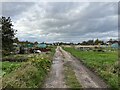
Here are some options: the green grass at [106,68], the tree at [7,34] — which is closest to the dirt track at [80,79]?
the green grass at [106,68]

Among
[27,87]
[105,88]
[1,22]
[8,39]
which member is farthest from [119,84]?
[1,22]

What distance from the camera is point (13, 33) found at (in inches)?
1804

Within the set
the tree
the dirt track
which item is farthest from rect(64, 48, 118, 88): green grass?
the tree

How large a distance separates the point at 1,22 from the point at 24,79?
36.5 metres

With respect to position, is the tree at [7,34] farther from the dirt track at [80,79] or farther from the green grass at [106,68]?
the dirt track at [80,79]

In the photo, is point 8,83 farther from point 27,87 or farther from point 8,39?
point 8,39

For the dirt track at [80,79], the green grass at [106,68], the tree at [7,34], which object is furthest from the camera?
the tree at [7,34]

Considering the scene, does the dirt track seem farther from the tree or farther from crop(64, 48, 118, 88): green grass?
the tree

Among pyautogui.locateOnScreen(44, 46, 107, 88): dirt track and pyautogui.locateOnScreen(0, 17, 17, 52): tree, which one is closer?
pyautogui.locateOnScreen(44, 46, 107, 88): dirt track

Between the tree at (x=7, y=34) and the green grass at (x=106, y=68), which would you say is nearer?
the green grass at (x=106, y=68)

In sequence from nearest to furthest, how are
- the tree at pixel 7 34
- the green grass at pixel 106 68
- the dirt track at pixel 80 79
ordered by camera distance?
the dirt track at pixel 80 79
the green grass at pixel 106 68
the tree at pixel 7 34

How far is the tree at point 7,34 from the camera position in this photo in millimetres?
44237

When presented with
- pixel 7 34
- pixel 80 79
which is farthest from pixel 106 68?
pixel 7 34

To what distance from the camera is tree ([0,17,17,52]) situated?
145 ft
